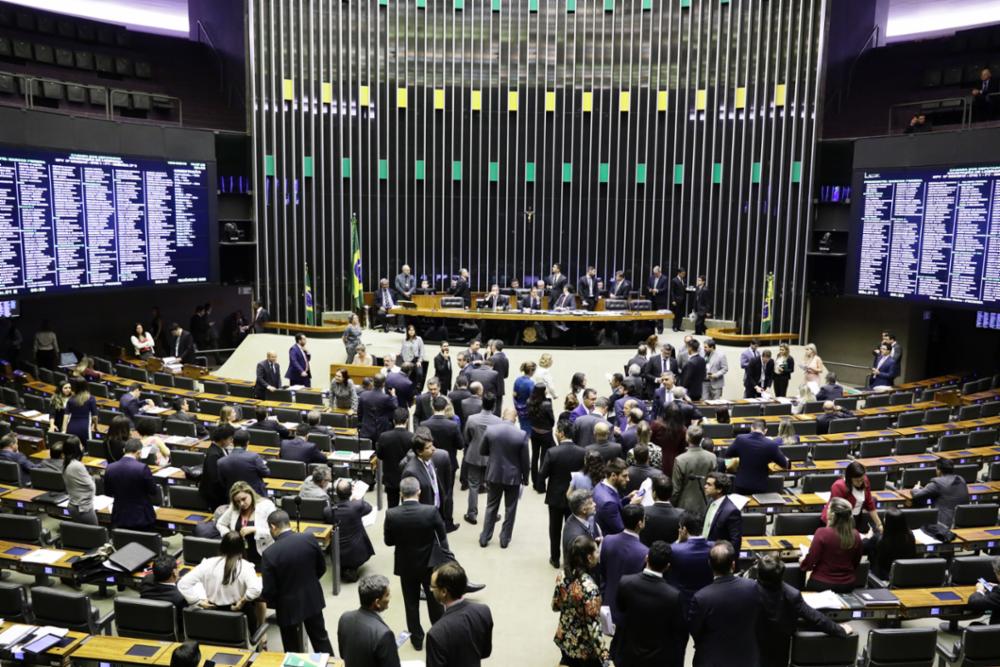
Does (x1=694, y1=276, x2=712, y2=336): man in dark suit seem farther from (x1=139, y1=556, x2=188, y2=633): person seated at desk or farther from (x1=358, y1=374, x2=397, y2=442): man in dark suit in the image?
(x1=139, y1=556, x2=188, y2=633): person seated at desk

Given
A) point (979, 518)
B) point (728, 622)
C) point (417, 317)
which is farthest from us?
point (417, 317)

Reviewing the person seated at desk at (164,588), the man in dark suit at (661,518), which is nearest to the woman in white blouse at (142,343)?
the person seated at desk at (164,588)

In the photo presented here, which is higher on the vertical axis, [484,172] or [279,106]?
[279,106]

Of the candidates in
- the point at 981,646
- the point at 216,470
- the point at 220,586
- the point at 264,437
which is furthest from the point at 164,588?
the point at 981,646

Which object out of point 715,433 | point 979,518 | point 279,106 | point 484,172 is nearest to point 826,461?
point 715,433

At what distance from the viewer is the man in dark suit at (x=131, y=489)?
6.37 meters

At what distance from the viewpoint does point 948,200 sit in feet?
44.0

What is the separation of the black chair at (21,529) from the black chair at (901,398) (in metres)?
10.9

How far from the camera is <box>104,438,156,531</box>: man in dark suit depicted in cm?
637

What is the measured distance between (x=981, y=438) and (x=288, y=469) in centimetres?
815

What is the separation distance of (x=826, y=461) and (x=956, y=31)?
13.0 meters

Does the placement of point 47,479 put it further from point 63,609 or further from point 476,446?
point 476,446

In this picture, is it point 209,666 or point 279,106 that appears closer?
point 209,666

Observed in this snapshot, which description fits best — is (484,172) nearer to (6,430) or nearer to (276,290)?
(276,290)
